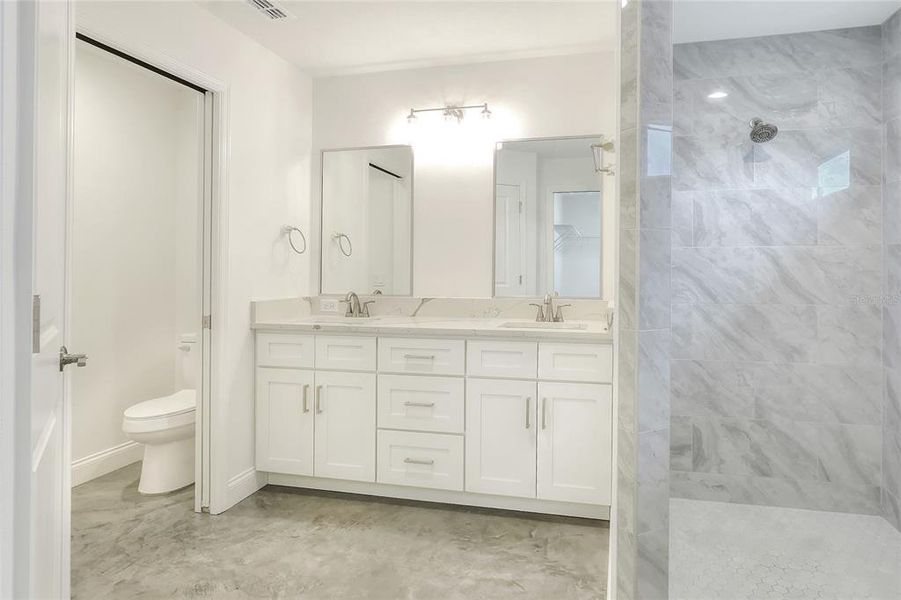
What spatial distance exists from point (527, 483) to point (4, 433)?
2.30 meters

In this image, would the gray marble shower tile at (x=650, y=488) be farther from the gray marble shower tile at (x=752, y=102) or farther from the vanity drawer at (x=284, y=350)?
the gray marble shower tile at (x=752, y=102)

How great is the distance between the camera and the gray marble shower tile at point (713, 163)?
2.90m

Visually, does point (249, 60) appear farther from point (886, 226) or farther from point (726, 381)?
point (886, 226)

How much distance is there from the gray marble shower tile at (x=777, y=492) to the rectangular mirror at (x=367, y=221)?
6.21 feet

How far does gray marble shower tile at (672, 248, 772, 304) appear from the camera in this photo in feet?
9.45

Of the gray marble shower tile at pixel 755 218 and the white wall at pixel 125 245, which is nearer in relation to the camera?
the gray marble shower tile at pixel 755 218

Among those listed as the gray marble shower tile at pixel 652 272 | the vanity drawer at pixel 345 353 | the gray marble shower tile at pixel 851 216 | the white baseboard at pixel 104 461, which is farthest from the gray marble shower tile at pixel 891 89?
the white baseboard at pixel 104 461

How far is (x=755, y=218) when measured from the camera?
113 inches

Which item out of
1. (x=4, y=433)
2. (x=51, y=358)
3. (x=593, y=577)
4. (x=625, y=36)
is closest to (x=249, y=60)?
(x=625, y=36)

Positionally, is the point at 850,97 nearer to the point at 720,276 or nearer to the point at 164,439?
the point at 720,276

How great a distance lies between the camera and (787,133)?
285 centimetres

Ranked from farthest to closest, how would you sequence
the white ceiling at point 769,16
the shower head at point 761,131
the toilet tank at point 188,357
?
the toilet tank at point 188,357
the shower head at point 761,131
the white ceiling at point 769,16

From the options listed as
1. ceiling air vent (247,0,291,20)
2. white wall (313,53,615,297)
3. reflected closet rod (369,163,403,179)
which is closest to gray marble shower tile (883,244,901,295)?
white wall (313,53,615,297)

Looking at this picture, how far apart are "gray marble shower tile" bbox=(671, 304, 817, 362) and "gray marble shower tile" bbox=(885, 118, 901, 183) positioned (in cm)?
68
